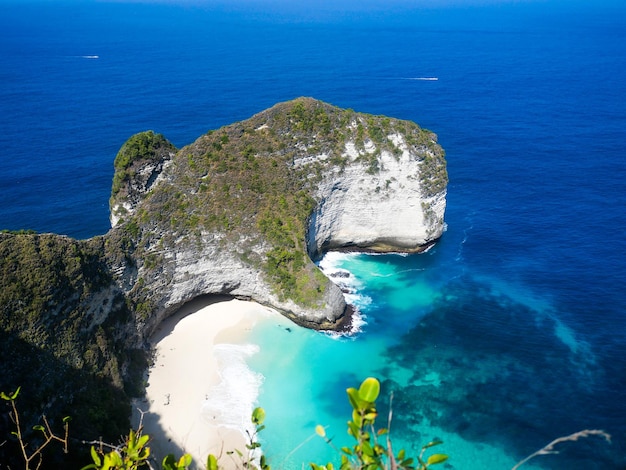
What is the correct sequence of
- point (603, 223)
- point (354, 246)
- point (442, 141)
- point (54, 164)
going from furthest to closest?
point (442, 141), point (54, 164), point (603, 223), point (354, 246)

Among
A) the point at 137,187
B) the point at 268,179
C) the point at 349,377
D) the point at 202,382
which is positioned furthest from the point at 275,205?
the point at 202,382

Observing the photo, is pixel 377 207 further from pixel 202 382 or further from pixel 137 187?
pixel 202 382

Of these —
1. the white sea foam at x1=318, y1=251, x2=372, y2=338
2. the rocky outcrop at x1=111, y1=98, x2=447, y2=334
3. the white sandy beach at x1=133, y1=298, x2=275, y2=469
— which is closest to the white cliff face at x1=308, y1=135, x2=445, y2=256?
the rocky outcrop at x1=111, y1=98, x2=447, y2=334

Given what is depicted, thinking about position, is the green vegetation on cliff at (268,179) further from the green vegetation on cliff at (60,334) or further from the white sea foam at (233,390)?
the green vegetation on cliff at (60,334)

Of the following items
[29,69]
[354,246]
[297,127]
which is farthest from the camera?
[29,69]

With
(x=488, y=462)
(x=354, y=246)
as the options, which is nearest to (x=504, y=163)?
(x=354, y=246)

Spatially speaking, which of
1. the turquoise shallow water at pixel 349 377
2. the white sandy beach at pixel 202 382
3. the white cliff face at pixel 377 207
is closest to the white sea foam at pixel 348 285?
the turquoise shallow water at pixel 349 377

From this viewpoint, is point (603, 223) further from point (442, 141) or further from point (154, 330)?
point (154, 330)
